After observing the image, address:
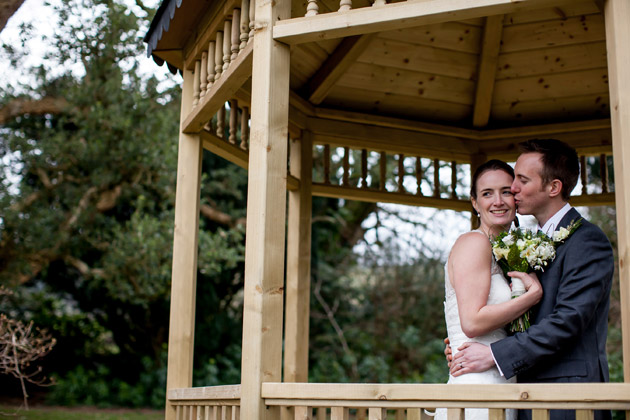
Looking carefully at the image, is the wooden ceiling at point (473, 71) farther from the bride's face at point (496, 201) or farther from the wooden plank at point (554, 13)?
the bride's face at point (496, 201)

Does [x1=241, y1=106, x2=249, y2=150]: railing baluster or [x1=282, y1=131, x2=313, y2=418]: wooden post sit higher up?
[x1=241, y1=106, x2=249, y2=150]: railing baluster

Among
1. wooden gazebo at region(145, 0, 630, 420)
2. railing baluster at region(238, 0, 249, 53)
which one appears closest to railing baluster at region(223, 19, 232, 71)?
wooden gazebo at region(145, 0, 630, 420)

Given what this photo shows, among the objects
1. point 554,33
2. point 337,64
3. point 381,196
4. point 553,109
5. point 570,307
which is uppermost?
point 554,33

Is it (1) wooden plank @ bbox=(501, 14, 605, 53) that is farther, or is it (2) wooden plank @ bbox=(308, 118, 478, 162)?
(2) wooden plank @ bbox=(308, 118, 478, 162)

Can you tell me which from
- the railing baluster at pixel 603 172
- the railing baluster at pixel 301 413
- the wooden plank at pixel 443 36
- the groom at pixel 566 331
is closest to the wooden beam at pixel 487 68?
the wooden plank at pixel 443 36

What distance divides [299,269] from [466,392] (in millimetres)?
3378

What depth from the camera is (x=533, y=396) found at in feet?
8.73

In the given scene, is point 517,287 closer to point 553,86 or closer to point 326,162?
point 553,86

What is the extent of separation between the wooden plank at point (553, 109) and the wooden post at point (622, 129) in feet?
11.6

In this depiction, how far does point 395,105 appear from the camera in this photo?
657 cm

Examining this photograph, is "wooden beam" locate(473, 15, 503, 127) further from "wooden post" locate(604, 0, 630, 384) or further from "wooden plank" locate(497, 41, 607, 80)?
"wooden post" locate(604, 0, 630, 384)

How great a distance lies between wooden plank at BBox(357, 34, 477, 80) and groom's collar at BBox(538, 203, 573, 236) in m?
3.13

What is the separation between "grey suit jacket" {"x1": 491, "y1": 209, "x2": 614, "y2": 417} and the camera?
9.51 ft

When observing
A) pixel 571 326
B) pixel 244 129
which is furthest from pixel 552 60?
pixel 571 326
